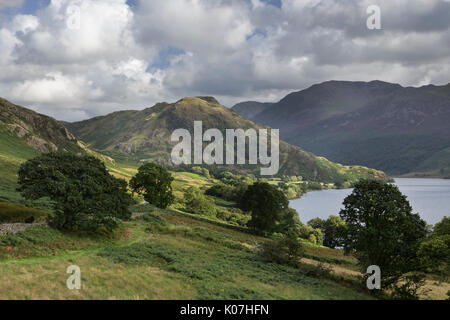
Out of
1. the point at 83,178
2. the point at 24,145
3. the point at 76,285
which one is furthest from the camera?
the point at 24,145

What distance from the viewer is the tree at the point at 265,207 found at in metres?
75.5

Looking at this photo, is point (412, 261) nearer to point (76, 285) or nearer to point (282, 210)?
point (76, 285)

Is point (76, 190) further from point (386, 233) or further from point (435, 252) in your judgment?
point (435, 252)

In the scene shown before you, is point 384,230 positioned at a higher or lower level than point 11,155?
lower

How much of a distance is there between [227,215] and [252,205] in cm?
4104

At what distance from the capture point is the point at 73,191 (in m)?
35.7

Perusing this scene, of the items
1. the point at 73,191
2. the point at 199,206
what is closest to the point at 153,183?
the point at 199,206

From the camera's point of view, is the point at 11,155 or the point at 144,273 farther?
the point at 11,155

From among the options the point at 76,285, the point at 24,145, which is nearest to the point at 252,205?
the point at 76,285

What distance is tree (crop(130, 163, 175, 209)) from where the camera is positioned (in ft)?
254

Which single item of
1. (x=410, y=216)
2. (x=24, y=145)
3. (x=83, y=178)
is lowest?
(x=410, y=216)

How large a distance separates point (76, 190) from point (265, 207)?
49.1 meters

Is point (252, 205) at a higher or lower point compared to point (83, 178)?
lower
